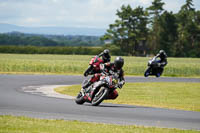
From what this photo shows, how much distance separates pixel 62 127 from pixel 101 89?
389 cm

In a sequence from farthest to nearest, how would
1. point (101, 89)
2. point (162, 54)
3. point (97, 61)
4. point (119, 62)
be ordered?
point (101, 89)
point (97, 61)
point (119, 62)
point (162, 54)

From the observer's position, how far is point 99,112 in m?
16.4

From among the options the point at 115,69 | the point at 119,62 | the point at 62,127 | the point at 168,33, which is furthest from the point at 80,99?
the point at 168,33

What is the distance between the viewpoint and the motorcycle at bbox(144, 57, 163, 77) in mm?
8820

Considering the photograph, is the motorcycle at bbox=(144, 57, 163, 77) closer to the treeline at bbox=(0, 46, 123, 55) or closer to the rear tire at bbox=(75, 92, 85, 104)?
the rear tire at bbox=(75, 92, 85, 104)

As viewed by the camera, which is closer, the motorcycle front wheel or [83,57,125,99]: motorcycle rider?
[83,57,125,99]: motorcycle rider

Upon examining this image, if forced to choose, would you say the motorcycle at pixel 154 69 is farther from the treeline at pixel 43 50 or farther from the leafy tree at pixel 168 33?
the leafy tree at pixel 168 33

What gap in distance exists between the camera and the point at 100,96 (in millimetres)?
16703

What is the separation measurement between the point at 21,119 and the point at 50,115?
5.10ft

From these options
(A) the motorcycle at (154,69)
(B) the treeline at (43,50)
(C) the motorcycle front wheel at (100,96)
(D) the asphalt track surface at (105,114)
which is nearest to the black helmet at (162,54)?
(A) the motorcycle at (154,69)

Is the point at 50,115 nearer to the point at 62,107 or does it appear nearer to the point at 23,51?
the point at 62,107

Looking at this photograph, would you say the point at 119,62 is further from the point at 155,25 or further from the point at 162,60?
the point at 155,25

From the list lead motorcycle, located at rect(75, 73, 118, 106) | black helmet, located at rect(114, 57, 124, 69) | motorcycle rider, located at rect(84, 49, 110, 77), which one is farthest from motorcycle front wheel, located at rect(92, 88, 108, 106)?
black helmet, located at rect(114, 57, 124, 69)

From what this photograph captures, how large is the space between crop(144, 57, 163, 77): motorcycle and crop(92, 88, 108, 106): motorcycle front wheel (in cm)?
712
